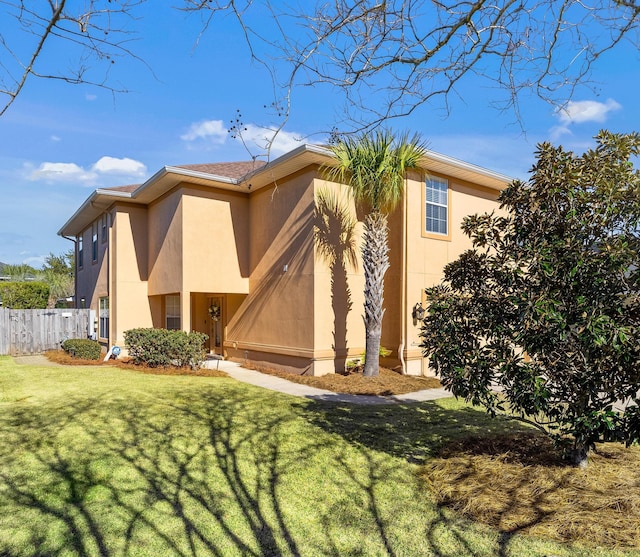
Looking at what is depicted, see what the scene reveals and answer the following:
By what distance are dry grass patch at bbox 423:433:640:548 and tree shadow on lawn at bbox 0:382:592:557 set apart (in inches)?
13.3

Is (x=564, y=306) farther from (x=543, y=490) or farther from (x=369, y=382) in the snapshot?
(x=369, y=382)

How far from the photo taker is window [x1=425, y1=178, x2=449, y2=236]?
12.8 metres

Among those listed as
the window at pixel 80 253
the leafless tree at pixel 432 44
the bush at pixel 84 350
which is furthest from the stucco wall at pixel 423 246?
the window at pixel 80 253

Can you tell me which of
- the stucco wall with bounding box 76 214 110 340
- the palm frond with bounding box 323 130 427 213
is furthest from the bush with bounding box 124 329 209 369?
the palm frond with bounding box 323 130 427 213

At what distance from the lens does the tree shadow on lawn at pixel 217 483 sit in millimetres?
3570

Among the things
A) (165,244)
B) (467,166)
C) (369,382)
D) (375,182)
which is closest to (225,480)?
(369,382)

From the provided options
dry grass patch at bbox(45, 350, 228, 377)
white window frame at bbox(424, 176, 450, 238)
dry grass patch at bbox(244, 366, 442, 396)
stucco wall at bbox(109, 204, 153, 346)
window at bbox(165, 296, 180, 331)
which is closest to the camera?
dry grass patch at bbox(244, 366, 442, 396)

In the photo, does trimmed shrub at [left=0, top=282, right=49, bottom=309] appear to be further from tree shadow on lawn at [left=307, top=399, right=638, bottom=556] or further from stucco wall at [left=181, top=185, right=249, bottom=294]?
tree shadow on lawn at [left=307, top=399, right=638, bottom=556]

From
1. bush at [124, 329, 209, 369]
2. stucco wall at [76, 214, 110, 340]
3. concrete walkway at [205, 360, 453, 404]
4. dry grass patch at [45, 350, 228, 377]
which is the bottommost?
concrete walkway at [205, 360, 453, 404]

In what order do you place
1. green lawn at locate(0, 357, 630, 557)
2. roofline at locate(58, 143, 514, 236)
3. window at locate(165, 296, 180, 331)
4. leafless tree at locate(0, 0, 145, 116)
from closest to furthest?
leafless tree at locate(0, 0, 145, 116), green lawn at locate(0, 357, 630, 557), roofline at locate(58, 143, 514, 236), window at locate(165, 296, 180, 331)

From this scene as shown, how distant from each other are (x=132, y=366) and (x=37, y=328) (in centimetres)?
609

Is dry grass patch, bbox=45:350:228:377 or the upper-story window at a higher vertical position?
the upper-story window

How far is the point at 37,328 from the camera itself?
16094mm

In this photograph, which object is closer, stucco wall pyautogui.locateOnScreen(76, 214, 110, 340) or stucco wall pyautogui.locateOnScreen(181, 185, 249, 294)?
stucco wall pyautogui.locateOnScreen(181, 185, 249, 294)
